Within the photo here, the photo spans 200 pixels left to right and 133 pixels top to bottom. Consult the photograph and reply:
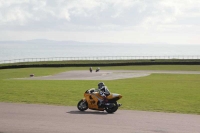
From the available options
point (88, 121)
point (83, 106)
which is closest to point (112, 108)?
point (83, 106)

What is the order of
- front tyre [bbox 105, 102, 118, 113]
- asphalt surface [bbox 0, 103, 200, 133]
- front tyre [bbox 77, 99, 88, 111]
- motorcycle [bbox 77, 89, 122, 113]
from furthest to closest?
front tyre [bbox 77, 99, 88, 111] → front tyre [bbox 105, 102, 118, 113] → motorcycle [bbox 77, 89, 122, 113] → asphalt surface [bbox 0, 103, 200, 133]

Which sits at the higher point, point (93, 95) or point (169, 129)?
point (93, 95)

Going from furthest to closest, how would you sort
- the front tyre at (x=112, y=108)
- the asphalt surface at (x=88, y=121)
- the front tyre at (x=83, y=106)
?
1. the front tyre at (x=83, y=106)
2. the front tyre at (x=112, y=108)
3. the asphalt surface at (x=88, y=121)

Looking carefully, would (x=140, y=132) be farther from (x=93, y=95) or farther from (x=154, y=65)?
(x=154, y=65)

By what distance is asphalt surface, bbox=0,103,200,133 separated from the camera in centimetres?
1436

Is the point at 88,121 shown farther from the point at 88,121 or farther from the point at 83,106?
the point at 83,106

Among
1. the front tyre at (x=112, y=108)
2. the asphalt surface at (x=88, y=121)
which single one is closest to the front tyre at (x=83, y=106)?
the asphalt surface at (x=88, y=121)

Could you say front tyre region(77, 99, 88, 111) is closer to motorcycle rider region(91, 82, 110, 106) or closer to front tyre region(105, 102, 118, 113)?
motorcycle rider region(91, 82, 110, 106)

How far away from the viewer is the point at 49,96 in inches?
1065

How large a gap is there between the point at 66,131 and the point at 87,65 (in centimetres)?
7044

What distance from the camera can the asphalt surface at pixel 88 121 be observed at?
14359mm

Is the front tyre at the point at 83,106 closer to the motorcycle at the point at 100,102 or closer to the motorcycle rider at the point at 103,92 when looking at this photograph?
the motorcycle at the point at 100,102

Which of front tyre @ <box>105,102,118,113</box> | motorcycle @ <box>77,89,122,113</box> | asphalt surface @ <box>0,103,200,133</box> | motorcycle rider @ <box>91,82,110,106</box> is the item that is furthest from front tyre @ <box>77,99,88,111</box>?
front tyre @ <box>105,102,118,113</box>

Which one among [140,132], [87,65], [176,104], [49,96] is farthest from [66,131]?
[87,65]
